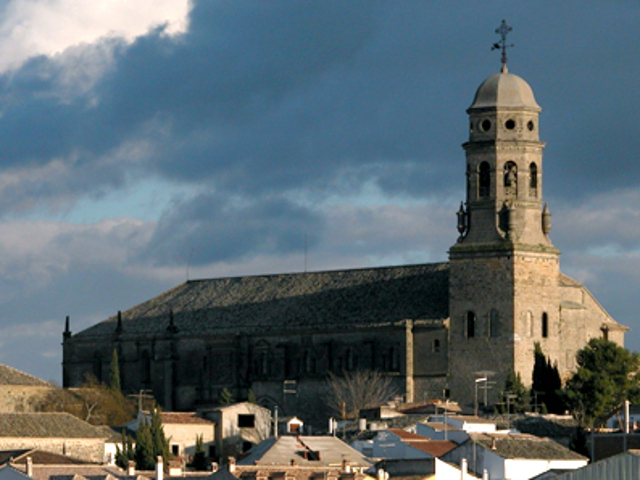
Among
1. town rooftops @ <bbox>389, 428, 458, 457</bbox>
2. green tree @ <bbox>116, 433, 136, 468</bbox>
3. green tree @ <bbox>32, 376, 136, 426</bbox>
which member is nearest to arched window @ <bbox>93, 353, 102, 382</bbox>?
green tree @ <bbox>32, 376, 136, 426</bbox>

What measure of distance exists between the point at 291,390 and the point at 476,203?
1615 cm

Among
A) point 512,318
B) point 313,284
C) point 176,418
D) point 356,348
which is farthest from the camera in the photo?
point 313,284

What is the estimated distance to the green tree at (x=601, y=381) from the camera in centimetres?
10694

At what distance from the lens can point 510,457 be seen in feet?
244

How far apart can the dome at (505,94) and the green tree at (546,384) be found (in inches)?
524

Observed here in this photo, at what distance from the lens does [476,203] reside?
117250mm

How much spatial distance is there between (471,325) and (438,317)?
233 centimetres

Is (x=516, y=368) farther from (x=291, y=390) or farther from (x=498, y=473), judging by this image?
(x=498, y=473)

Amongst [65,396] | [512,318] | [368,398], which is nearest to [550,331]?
[512,318]

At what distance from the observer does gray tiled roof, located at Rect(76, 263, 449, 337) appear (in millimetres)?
121188

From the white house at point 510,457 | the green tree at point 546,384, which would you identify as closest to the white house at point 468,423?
the white house at point 510,457

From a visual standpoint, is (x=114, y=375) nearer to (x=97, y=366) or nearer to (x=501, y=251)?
(x=97, y=366)

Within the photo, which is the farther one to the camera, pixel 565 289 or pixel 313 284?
pixel 313 284

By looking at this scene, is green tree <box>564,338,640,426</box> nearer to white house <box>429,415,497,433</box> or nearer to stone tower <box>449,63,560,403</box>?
stone tower <box>449,63,560,403</box>
